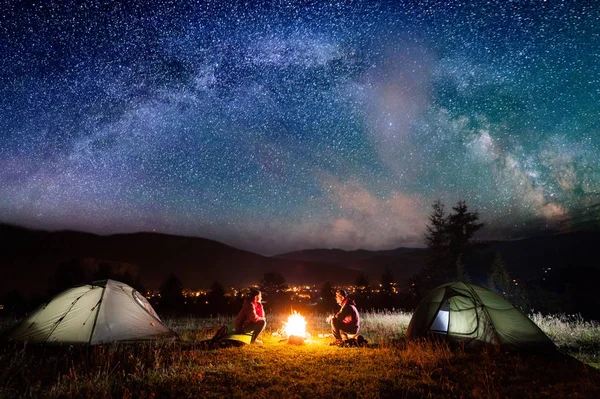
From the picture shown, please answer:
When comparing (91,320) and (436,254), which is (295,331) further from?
(436,254)

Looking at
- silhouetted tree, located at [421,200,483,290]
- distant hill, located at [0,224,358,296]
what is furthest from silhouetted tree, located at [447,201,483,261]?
distant hill, located at [0,224,358,296]

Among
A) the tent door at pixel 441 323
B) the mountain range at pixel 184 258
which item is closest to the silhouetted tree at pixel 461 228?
the tent door at pixel 441 323

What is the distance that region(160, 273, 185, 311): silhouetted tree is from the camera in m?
34.5

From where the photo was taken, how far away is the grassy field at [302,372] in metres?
6.58

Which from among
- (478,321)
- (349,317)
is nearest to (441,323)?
(478,321)

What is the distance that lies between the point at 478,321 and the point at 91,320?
11.6 m

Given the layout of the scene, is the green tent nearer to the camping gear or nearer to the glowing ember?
the glowing ember

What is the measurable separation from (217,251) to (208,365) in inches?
5717

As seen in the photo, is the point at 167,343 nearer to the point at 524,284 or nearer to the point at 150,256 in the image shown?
the point at 524,284

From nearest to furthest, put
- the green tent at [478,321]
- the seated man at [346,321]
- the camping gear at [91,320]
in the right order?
1. the green tent at [478,321]
2. the camping gear at [91,320]
3. the seated man at [346,321]

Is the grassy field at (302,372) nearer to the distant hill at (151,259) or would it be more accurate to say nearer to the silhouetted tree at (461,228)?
the silhouetted tree at (461,228)

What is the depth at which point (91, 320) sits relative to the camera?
10695 mm

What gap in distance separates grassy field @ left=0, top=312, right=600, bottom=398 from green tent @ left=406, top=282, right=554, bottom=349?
52cm

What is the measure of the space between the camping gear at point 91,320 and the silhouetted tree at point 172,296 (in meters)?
22.5
